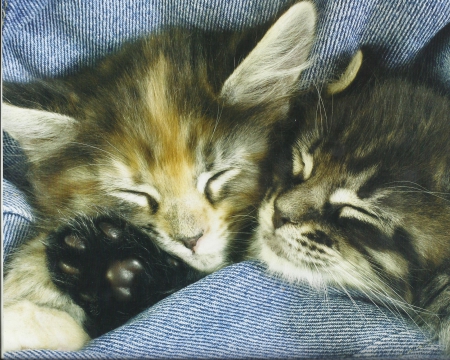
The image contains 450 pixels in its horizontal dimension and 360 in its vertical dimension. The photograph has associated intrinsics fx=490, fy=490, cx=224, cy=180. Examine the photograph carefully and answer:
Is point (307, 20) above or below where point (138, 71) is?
above

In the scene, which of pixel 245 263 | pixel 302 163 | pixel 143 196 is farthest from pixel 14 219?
pixel 302 163

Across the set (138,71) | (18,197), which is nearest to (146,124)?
(138,71)

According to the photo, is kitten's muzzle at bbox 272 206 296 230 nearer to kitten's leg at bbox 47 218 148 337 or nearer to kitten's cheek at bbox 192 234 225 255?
kitten's cheek at bbox 192 234 225 255

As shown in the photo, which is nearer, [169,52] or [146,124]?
[146,124]

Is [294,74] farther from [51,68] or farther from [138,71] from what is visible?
[51,68]

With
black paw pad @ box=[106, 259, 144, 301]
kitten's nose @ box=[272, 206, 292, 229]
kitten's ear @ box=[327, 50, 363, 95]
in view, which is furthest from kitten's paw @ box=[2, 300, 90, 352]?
kitten's ear @ box=[327, 50, 363, 95]

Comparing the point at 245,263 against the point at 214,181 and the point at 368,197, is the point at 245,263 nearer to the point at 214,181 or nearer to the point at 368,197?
the point at 214,181
